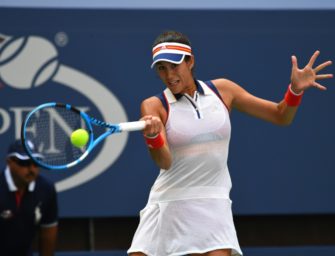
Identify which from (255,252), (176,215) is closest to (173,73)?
(176,215)

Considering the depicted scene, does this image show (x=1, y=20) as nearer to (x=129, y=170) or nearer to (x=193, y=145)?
(x=129, y=170)

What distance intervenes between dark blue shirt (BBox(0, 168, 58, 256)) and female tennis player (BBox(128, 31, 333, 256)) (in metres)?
1.16

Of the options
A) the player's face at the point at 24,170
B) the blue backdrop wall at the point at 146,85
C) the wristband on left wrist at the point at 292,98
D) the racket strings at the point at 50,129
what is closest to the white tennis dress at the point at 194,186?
the wristband on left wrist at the point at 292,98

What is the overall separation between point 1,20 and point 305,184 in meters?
2.26

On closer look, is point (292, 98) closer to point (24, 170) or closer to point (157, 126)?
point (157, 126)

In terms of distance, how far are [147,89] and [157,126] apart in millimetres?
2277

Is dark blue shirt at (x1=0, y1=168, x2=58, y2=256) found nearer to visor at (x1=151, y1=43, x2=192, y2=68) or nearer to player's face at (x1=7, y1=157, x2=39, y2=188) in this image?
player's face at (x1=7, y1=157, x2=39, y2=188)

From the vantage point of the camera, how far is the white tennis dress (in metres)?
4.76

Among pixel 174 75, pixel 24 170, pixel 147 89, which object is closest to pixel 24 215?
pixel 24 170

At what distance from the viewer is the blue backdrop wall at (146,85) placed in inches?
259

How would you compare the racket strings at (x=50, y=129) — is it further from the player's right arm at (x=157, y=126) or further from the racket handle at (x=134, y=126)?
the racket handle at (x=134, y=126)

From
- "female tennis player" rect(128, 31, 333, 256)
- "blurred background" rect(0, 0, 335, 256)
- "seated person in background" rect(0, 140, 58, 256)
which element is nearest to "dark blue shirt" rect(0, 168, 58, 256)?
"seated person in background" rect(0, 140, 58, 256)

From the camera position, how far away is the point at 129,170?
6.64 meters

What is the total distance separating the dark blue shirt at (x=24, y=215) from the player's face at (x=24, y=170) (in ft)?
0.34
